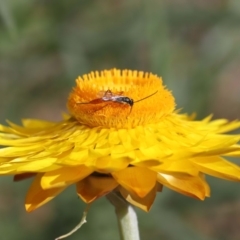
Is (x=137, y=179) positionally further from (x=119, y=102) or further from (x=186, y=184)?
(x=119, y=102)

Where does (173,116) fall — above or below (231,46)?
below

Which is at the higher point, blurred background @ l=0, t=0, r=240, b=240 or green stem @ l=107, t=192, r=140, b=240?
blurred background @ l=0, t=0, r=240, b=240

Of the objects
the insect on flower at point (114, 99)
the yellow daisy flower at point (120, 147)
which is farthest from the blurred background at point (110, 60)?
the insect on flower at point (114, 99)

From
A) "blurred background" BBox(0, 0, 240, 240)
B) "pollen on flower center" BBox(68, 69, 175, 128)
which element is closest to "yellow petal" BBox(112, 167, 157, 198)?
"pollen on flower center" BBox(68, 69, 175, 128)

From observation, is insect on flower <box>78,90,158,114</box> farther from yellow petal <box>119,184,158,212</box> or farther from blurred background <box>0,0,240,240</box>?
blurred background <box>0,0,240,240</box>

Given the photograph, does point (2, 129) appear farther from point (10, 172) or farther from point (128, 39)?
point (128, 39)

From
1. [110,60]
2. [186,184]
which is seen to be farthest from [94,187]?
[110,60]

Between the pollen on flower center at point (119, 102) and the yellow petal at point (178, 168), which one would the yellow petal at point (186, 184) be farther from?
the pollen on flower center at point (119, 102)

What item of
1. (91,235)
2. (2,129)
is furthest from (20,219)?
(2,129)
